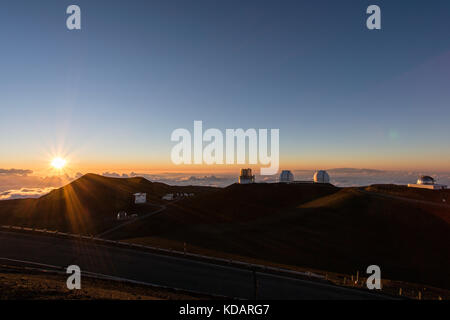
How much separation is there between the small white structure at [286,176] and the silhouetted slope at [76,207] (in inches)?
1592

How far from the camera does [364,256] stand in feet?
108

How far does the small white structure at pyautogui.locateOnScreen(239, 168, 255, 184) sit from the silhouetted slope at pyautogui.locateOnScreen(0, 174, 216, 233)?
2835 cm

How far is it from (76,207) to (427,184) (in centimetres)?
10001

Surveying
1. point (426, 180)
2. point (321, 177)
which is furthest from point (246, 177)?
point (426, 180)

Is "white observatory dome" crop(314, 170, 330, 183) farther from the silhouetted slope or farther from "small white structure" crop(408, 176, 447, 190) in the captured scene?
the silhouetted slope

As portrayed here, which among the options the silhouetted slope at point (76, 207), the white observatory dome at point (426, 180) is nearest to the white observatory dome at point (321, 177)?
the white observatory dome at point (426, 180)

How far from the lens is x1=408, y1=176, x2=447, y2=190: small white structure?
197ft

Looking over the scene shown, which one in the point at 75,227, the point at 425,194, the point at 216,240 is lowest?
the point at 75,227

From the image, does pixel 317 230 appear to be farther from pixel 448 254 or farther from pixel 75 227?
pixel 75 227

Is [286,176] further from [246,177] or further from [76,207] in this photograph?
[76,207]

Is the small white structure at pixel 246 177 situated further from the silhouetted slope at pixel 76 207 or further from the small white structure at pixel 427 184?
the small white structure at pixel 427 184

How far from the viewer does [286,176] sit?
79.7m
